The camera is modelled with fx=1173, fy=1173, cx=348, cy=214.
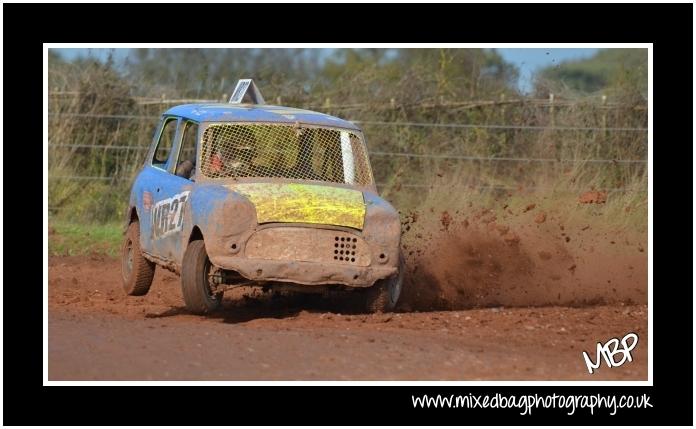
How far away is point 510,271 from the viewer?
11.9 metres

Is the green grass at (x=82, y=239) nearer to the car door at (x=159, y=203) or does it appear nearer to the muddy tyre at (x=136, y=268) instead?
the muddy tyre at (x=136, y=268)

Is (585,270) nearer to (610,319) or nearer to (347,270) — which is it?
(610,319)

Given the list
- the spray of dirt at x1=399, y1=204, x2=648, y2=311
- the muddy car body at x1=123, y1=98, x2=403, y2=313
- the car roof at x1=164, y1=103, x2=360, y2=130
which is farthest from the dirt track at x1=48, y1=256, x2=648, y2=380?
the car roof at x1=164, y1=103, x2=360, y2=130

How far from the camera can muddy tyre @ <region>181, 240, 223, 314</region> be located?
952cm

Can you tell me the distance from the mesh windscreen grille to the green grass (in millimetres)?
5470

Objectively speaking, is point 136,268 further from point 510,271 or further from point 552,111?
point 552,111

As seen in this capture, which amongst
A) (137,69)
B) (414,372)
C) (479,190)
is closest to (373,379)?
(414,372)

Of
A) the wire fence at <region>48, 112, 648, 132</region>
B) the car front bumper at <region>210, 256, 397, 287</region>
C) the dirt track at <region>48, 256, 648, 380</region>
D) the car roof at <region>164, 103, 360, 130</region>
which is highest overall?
the wire fence at <region>48, 112, 648, 132</region>

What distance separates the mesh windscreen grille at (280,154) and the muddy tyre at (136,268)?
1686 millimetres

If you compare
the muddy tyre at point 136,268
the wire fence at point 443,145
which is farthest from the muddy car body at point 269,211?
the wire fence at point 443,145

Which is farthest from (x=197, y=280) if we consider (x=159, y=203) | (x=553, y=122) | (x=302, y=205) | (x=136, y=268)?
(x=553, y=122)

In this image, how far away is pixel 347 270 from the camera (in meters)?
9.42

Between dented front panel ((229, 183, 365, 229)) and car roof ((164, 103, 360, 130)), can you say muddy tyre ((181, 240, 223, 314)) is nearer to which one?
dented front panel ((229, 183, 365, 229))

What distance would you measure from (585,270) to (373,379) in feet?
18.4
